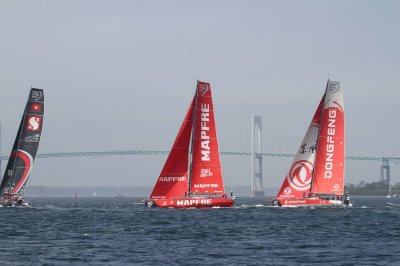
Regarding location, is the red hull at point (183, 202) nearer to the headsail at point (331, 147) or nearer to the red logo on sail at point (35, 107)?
the headsail at point (331, 147)

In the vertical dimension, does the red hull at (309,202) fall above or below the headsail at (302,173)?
below

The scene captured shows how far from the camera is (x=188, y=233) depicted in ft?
101

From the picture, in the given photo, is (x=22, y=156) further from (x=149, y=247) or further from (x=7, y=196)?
(x=149, y=247)

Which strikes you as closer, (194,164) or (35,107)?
(194,164)

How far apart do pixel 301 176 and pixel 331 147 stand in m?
2.65

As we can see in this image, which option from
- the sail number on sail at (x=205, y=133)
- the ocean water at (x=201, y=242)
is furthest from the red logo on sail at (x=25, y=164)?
the ocean water at (x=201, y=242)

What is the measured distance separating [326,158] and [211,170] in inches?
275

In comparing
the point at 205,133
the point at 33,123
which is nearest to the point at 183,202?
the point at 205,133

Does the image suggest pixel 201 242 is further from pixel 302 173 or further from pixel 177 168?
pixel 302 173

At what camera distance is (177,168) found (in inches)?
1827

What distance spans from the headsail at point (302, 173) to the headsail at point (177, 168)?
6509mm

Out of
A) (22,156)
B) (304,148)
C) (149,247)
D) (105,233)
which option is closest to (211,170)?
(304,148)

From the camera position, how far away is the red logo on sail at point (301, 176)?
48.9m

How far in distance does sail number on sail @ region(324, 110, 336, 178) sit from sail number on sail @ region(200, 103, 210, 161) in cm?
716
